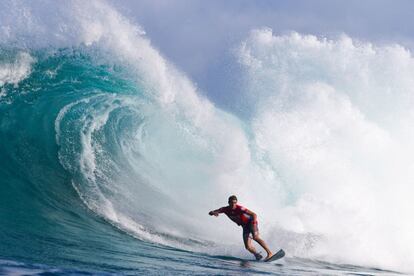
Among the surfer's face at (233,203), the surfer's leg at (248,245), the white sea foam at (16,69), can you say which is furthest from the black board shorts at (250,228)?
the white sea foam at (16,69)

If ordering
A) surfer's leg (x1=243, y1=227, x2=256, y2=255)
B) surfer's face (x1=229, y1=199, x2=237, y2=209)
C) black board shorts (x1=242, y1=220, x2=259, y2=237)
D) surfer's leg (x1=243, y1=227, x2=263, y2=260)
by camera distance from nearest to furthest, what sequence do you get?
surfer's leg (x1=243, y1=227, x2=263, y2=260) < surfer's leg (x1=243, y1=227, x2=256, y2=255) < black board shorts (x1=242, y1=220, x2=259, y2=237) < surfer's face (x1=229, y1=199, x2=237, y2=209)

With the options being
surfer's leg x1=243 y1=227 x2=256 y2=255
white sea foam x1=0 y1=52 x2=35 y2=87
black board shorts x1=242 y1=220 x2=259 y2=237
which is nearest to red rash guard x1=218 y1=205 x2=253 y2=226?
black board shorts x1=242 y1=220 x2=259 y2=237

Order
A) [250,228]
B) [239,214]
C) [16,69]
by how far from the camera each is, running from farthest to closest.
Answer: [16,69]
[239,214]
[250,228]

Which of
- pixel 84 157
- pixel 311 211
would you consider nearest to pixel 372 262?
pixel 311 211

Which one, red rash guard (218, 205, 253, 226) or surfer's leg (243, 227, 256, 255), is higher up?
red rash guard (218, 205, 253, 226)

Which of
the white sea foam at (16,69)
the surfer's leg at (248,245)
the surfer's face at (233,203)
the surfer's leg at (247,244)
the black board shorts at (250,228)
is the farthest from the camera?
the white sea foam at (16,69)

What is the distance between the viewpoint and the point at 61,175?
32.8ft

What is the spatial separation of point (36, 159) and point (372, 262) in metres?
8.90

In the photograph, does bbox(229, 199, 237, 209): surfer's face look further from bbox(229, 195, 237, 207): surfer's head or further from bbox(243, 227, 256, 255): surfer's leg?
bbox(243, 227, 256, 255): surfer's leg

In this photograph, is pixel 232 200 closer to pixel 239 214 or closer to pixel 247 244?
pixel 239 214

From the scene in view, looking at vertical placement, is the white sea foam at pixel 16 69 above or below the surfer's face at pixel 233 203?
above

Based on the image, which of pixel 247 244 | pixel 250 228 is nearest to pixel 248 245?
pixel 247 244

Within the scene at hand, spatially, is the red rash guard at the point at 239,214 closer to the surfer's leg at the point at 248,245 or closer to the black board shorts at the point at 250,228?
the black board shorts at the point at 250,228

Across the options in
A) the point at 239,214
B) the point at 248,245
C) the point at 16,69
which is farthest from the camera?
the point at 16,69
